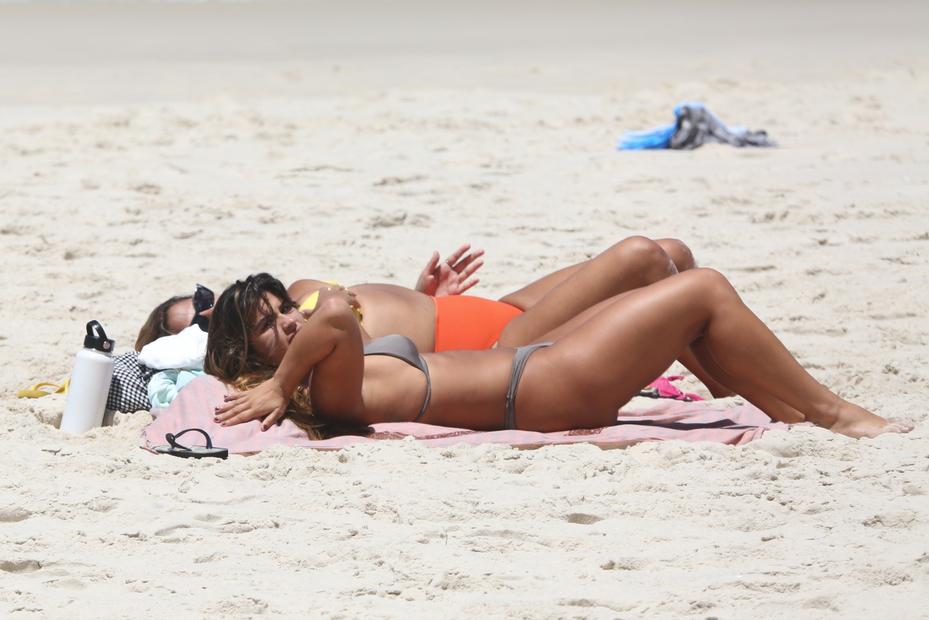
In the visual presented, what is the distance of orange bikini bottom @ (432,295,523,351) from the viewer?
442cm

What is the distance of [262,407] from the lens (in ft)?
12.8

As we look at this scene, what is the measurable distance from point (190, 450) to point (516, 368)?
0.97 m

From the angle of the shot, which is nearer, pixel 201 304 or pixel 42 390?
pixel 42 390

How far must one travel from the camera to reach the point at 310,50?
15328mm

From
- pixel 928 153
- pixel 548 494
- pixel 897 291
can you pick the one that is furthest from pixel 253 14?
pixel 548 494

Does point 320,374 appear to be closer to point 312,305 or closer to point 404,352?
point 404,352

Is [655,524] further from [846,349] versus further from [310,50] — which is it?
[310,50]

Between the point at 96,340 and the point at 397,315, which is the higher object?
the point at 397,315

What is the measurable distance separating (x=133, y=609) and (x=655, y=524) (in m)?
1.23

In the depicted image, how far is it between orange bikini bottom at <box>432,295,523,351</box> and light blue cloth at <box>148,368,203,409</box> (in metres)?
0.82

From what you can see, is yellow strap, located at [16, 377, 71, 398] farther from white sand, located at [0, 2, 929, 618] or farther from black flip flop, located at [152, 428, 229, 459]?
black flip flop, located at [152, 428, 229, 459]

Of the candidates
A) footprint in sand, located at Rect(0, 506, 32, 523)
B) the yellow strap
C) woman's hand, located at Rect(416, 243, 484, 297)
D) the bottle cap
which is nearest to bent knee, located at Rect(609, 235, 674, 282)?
woman's hand, located at Rect(416, 243, 484, 297)

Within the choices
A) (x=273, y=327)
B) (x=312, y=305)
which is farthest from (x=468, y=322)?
(x=273, y=327)

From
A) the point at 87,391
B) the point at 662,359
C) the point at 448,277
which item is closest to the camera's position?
the point at 662,359
